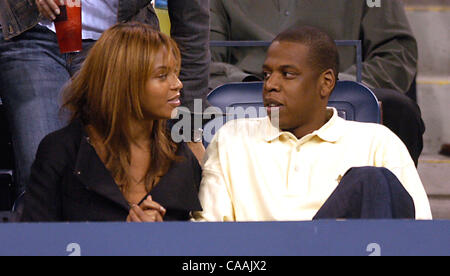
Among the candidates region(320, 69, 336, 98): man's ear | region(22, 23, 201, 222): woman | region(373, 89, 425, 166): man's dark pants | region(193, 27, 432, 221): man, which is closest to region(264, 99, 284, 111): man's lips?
region(193, 27, 432, 221): man

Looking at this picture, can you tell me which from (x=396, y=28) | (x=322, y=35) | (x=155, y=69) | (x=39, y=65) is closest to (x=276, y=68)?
(x=322, y=35)

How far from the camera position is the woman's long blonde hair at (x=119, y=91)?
194cm

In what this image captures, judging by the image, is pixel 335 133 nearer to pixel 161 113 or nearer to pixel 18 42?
pixel 161 113

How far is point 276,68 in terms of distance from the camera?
2102mm

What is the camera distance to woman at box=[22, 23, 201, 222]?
186cm

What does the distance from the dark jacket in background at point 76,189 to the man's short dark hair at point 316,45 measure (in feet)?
1.62

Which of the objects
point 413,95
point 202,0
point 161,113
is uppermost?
point 202,0

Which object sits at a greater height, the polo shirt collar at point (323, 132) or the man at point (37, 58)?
the man at point (37, 58)

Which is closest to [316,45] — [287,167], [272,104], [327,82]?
[327,82]

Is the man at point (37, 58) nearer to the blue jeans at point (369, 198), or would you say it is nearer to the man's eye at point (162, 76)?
the man's eye at point (162, 76)

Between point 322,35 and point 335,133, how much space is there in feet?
0.90

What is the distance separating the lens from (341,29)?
3.13 m

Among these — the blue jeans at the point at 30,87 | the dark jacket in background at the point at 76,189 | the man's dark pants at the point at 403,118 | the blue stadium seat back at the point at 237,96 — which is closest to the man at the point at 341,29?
the man's dark pants at the point at 403,118

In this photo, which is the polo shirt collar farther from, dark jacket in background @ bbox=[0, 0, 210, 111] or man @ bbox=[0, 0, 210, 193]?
man @ bbox=[0, 0, 210, 193]
